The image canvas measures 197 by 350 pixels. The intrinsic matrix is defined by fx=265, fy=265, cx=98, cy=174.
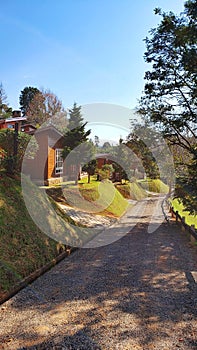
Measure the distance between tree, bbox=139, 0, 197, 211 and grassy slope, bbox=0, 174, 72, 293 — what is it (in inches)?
271

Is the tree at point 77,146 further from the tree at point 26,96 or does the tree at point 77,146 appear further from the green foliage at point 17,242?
the tree at point 26,96

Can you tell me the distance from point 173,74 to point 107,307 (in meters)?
11.2

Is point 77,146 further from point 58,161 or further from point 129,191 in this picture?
point 129,191

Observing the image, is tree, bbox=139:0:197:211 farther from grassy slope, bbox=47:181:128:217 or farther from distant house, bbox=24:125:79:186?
distant house, bbox=24:125:79:186

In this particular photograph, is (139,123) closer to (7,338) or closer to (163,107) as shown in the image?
(163,107)

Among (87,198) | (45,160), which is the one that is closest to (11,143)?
A: (45,160)

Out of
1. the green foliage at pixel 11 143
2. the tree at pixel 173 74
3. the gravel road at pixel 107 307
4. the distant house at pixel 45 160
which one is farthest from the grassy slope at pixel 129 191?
the gravel road at pixel 107 307

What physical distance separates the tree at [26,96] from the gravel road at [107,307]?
4649cm

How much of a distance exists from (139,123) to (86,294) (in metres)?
18.6

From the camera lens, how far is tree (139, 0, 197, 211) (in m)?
9.91

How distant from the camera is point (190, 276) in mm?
6656

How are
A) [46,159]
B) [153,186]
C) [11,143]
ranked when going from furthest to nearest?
[153,186] → [46,159] → [11,143]

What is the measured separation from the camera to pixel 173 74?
41.5ft

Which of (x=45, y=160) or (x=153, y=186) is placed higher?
(x=45, y=160)
